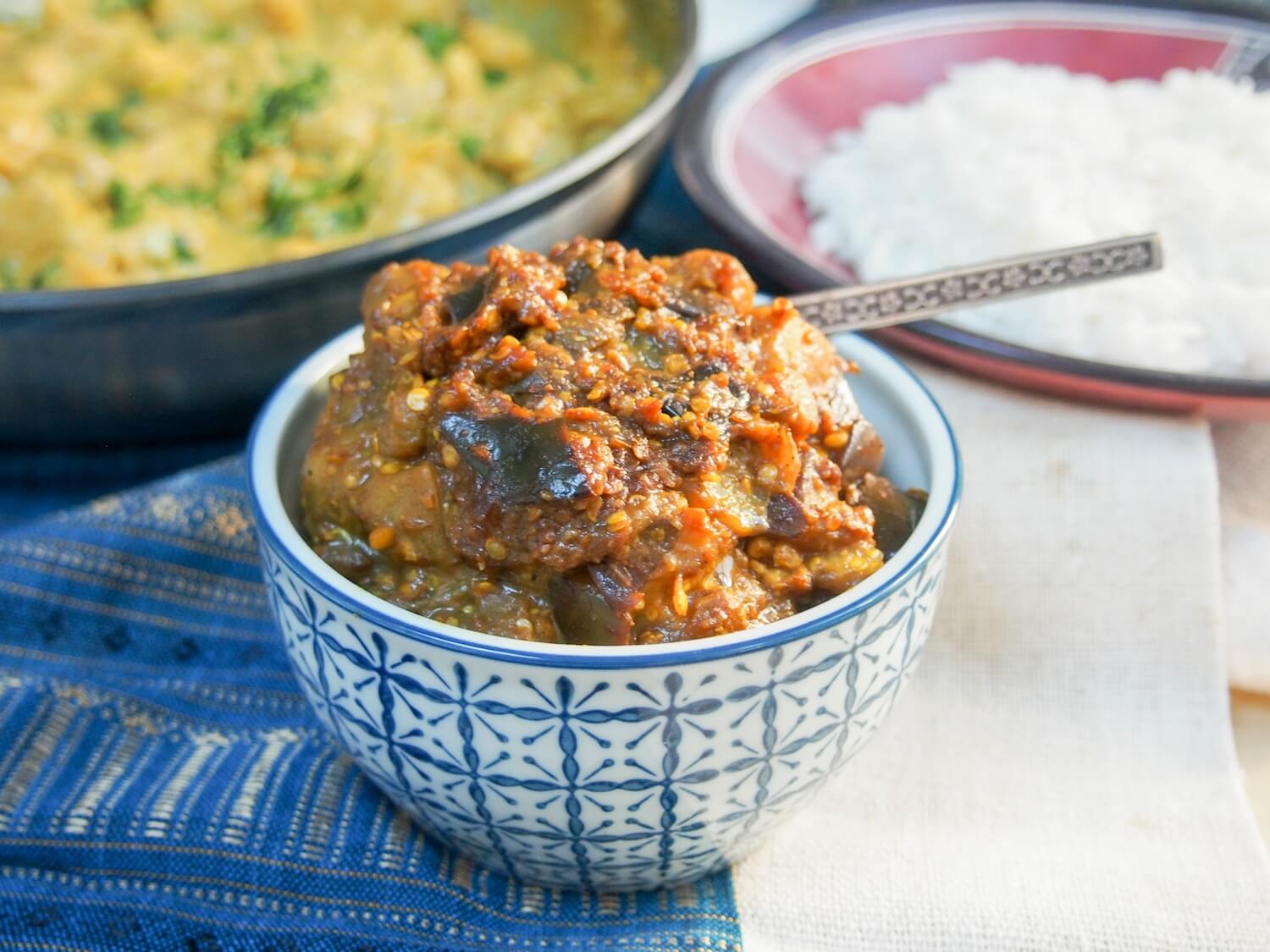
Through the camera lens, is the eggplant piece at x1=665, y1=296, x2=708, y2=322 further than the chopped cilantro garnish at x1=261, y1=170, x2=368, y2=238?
No

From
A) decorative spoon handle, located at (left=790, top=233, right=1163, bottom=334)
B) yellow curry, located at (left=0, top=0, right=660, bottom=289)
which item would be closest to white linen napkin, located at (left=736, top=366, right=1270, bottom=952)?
decorative spoon handle, located at (left=790, top=233, right=1163, bottom=334)

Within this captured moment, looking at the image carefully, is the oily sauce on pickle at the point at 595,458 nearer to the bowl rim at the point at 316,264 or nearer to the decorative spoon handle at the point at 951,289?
the decorative spoon handle at the point at 951,289

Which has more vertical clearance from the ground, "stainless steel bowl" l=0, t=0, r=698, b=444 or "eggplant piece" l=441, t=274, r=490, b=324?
"eggplant piece" l=441, t=274, r=490, b=324

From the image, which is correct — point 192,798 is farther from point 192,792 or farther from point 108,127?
point 108,127

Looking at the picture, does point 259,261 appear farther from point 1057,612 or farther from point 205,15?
point 1057,612

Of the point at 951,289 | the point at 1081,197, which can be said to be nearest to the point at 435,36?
the point at 1081,197

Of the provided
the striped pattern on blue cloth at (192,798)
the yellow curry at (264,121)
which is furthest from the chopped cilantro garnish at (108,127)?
the striped pattern on blue cloth at (192,798)

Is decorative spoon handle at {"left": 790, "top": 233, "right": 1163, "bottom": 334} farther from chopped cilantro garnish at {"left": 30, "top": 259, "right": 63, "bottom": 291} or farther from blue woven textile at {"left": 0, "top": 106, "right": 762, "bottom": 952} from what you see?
chopped cilantro garnish at {"left": 30, "top": 259, "right": 63, "bottom": 291}
